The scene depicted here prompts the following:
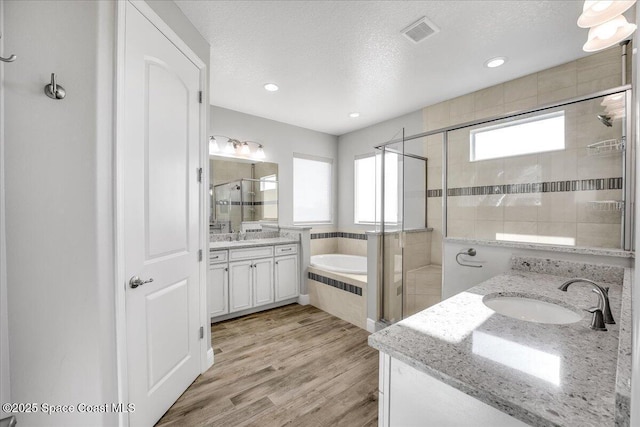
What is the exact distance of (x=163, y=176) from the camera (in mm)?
1585

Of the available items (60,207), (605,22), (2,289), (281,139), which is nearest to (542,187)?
(605,22)

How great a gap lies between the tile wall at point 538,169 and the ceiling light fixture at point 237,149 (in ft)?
7.44

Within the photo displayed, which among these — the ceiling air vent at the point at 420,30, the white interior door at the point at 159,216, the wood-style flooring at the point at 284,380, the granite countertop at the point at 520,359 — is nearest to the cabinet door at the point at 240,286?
the wood-style flooring at the point at 284,380

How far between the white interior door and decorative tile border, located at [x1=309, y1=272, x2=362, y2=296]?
1576mm

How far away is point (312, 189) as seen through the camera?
4.35 m

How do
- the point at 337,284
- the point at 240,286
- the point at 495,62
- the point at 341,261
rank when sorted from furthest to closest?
1. the point at 341,261
2. the point at 337,284
3. the point at 240,286
4. the point at 495,62

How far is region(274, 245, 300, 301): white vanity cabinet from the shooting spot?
3.28m

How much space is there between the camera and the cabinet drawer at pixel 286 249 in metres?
3.31

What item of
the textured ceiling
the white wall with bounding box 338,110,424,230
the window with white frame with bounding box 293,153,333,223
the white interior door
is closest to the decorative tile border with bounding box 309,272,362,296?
the window with white frame with bounding box 293,153,333,223

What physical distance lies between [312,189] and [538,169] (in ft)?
9.46

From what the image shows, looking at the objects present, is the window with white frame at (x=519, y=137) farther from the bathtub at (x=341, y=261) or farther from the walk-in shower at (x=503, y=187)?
the bathtub at (x=341, y=261)

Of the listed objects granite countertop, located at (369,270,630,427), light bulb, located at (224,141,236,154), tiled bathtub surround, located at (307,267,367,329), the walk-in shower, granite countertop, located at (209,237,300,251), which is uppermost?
light bulb, located at (224,141,236,154)

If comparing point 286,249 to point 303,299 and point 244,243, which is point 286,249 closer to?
point 244,243

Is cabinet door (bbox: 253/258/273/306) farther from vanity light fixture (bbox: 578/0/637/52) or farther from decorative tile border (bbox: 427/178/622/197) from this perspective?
vanity light fixture (bbox: 578/0/637/52)
